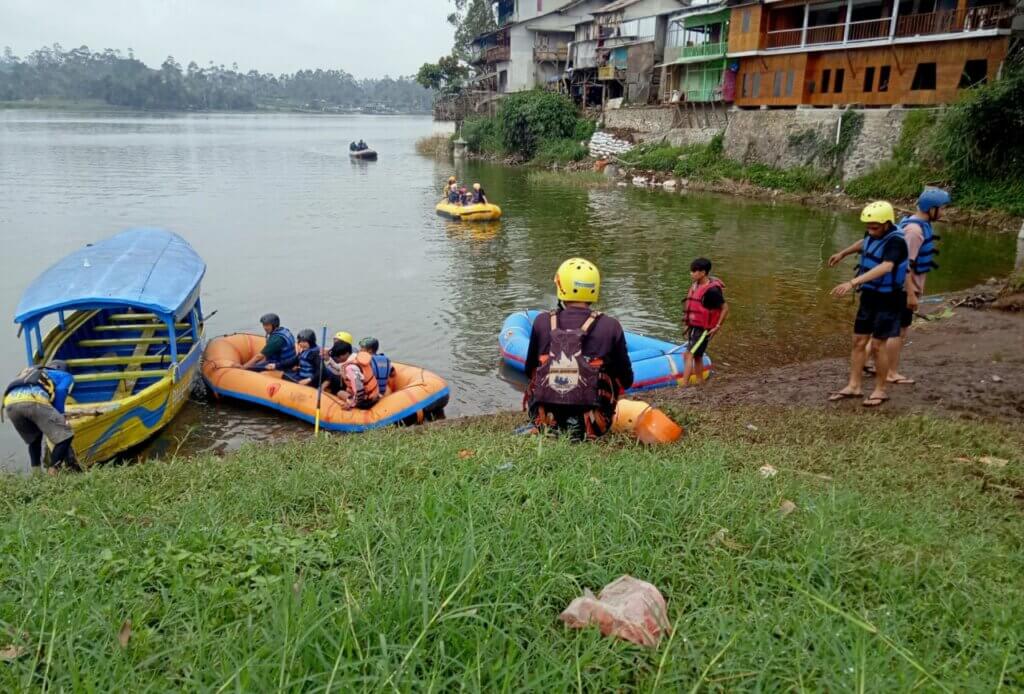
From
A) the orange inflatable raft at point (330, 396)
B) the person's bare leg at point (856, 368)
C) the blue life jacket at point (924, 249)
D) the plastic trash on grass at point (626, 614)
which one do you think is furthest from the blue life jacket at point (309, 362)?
the plastic trash on grass at point (626, 614)

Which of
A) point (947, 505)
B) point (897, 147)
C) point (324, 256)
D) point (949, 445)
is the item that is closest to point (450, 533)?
point (947, 505)

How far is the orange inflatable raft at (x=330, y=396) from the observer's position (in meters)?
9.23

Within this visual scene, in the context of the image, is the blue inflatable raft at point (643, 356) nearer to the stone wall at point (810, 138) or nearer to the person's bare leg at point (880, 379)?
the person's bare leg at point (880, 379)

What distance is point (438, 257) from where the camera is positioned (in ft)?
66.5

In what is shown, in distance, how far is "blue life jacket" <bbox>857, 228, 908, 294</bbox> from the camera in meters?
6.35

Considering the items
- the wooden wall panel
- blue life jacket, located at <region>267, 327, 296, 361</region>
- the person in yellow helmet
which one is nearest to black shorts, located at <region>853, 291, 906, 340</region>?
the person in yellow helmet

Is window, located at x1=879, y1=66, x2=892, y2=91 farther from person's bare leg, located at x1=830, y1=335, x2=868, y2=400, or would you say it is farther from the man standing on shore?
person's bare leg, located at x1=830, y1=335, x2=868, y2=400

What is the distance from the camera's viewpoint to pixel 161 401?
29.7ft

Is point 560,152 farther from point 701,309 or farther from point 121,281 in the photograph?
point 701,309

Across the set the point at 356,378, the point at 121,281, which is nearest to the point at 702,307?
the point at 356,378

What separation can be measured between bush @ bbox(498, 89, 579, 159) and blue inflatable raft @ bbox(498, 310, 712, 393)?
3481 centimetres

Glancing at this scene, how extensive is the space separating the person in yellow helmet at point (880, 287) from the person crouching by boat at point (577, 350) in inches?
91.0

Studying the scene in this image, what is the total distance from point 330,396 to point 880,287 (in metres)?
6.79

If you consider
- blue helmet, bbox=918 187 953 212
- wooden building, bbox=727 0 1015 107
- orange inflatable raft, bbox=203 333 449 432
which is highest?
wooden building, bbox=727 0 1015 107
